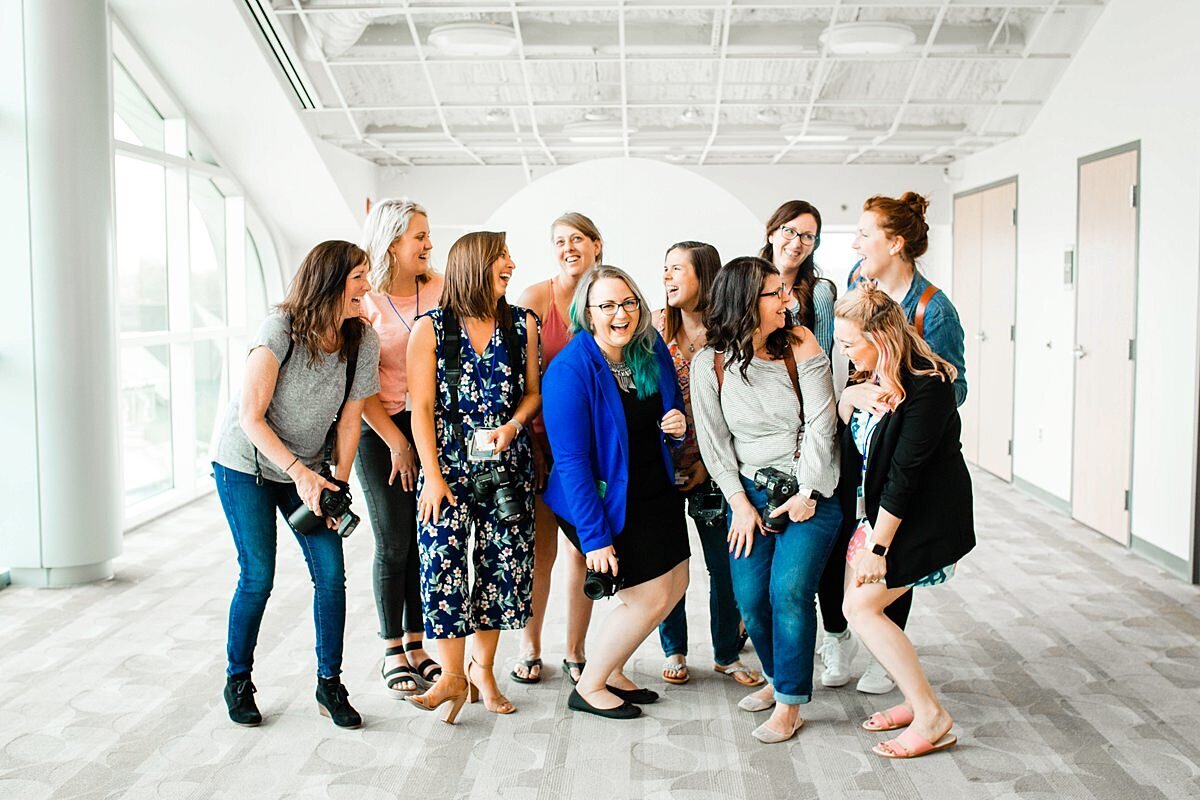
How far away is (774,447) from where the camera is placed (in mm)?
3053

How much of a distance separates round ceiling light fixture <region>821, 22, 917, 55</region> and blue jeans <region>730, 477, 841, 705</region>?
398cm

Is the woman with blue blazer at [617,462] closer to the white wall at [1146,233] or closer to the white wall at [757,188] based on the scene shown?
the white wall at [1146,233]

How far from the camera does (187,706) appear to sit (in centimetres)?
335

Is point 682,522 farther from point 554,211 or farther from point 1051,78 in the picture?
point 1051,78

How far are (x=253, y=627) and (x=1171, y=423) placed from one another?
4.14 meters

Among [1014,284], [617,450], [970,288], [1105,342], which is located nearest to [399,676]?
[617,450]

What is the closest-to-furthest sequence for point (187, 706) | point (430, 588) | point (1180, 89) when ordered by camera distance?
point (430, 588)
point (187, 706)
point (1180, 89)

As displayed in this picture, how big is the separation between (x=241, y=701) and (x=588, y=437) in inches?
50.9

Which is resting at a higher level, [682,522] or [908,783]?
[682,522]

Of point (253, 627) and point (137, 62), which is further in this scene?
point (137, 62)

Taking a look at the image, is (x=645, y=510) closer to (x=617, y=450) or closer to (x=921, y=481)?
(x=617, y=450)

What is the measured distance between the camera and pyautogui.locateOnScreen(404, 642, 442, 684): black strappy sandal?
3.52 metres

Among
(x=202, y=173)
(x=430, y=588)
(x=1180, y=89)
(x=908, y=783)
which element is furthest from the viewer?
(x=202, y=173)

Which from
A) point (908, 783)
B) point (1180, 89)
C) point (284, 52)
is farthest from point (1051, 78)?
point (908, 783)
